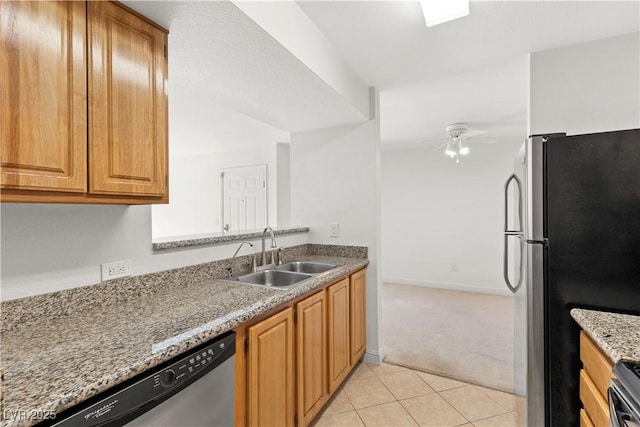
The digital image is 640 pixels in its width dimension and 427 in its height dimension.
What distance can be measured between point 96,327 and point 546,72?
2996mm

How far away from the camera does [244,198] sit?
5.14 metres

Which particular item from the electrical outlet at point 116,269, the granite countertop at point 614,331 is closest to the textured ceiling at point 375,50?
the electrical outlet at point 116,269

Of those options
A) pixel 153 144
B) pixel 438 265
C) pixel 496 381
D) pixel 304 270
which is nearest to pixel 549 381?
pixel 496 381

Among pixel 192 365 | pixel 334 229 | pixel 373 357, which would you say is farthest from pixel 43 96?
pixel 373 357

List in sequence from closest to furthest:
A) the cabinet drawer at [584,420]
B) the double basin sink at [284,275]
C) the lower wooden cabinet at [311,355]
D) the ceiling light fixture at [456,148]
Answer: the cabinet drawer at [584,420]
the lower wooden cabinet at [311,355]
the double basin sink at [284,275]
the ceiling light fixture at [456,148]

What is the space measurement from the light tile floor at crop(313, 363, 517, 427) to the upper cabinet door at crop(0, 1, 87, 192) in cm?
193

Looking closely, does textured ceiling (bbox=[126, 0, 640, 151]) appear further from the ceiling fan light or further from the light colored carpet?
the light colored carpet

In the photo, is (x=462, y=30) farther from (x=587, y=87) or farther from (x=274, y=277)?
(x=274, y=277)

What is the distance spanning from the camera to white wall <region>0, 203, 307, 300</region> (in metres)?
1.04

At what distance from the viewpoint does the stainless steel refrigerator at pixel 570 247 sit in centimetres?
125

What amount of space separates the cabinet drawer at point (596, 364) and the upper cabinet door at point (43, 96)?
1916 millimetres

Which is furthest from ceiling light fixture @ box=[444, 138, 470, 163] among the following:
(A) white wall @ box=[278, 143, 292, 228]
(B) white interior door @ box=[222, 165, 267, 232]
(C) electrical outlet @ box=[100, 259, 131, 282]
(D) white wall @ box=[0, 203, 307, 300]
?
(C) electrical outlet @ box=[100, 259, 131, 282]

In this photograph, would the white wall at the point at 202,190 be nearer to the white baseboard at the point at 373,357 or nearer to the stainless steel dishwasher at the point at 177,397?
the white baseboard at the point at 373,357

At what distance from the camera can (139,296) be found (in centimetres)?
140
